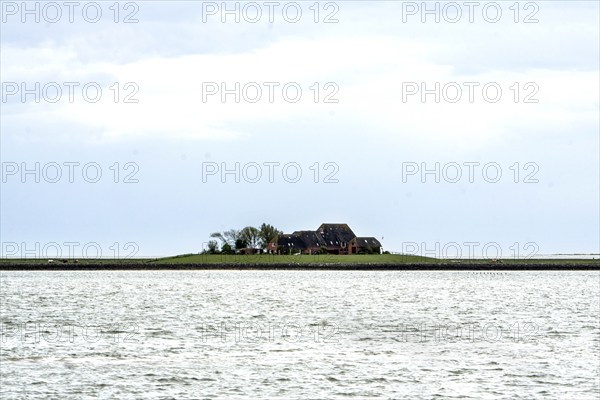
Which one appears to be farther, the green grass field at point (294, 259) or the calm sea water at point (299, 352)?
the green grass field at point (294, 259)

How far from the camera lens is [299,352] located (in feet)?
128

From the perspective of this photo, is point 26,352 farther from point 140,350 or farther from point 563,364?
point 563,364

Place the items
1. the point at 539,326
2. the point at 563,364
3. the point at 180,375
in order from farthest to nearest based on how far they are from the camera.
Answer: the point at 539,326 → the point at 563,364 → the point at 180,375

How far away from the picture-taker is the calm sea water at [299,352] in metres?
29.7

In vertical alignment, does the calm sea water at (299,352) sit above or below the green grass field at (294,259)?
below

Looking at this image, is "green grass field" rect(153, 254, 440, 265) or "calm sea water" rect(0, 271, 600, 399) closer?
"calm sea water" rect(0, 271, 600, 399)

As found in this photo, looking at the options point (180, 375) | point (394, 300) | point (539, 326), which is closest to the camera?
point (180, 375)

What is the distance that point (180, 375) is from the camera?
32.2m

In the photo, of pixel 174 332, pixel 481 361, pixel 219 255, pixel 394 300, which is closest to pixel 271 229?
pixel 219 255

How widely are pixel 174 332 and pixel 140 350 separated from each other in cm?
870

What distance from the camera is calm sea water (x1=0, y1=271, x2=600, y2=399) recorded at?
29.7m

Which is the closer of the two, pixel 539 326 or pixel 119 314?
pixel 539 326

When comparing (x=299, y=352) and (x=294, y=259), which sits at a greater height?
(x=294, y=259)

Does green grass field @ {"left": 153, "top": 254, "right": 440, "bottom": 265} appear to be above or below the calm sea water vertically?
above
